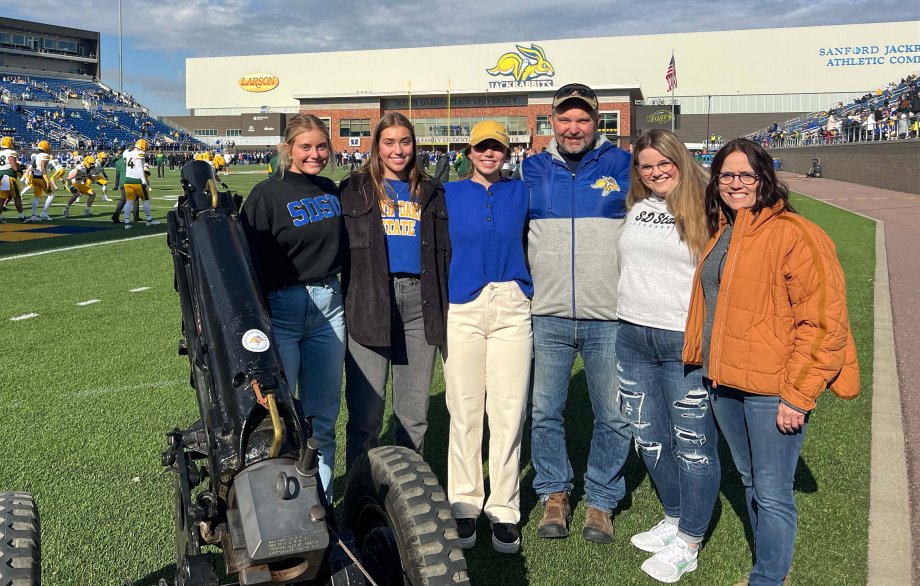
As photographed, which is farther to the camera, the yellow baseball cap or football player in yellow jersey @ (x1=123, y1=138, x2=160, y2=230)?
football player in yellow jersey @ (x1=123, y1=138, x2=160, y2=230)

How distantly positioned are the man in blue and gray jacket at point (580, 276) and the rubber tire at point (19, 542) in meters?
2.25

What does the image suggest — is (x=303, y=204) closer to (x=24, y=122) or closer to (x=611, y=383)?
(x=611, y=383)

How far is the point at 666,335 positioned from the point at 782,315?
1.84ft

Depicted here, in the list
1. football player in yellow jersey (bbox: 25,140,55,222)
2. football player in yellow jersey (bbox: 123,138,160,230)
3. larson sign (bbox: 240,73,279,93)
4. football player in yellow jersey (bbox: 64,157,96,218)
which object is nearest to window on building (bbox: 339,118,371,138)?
larson sign (bbox: 240,73,279,93)

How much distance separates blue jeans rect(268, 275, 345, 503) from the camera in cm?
330

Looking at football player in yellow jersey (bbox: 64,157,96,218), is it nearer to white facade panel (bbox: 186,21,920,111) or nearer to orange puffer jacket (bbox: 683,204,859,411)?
orange puffer jacket (bbox: 683,204,859,411)

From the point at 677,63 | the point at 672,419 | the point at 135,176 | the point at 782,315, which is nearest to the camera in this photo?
the point at 782,315

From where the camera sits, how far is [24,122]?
57875 mm

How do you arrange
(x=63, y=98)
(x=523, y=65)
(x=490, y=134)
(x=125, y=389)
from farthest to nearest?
1. (x=523, y=65)
2. (x=63, y=98)
3. (x=125, y=389)
4. (x=490, y=134)

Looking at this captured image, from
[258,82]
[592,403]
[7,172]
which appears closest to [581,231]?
[592,403]

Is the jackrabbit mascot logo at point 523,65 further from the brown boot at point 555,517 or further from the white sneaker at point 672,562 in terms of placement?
the white sneaker at point 672,562

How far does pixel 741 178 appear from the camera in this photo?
281 cm

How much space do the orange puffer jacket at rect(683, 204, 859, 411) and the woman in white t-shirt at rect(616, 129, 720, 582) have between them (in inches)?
10.0

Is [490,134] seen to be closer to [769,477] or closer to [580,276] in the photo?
[580,276]
